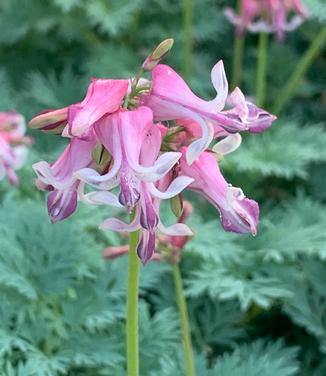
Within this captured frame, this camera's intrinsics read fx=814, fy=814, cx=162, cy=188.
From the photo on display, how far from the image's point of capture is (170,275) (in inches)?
72.8

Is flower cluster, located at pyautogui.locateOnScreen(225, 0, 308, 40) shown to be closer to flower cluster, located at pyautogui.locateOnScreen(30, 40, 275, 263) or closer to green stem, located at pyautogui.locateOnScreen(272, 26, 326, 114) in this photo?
green stem, located at pyautogui.locateOnScreen(272, 26, 326, 114)

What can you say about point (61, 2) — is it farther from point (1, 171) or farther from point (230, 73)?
point (1, 171)

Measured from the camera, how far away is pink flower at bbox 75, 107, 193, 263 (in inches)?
38.5

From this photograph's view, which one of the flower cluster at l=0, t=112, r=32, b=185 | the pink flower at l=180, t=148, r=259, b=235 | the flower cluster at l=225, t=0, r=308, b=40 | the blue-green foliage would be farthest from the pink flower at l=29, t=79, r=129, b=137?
the flower cluster at l=225, t=0, r=308, b=40

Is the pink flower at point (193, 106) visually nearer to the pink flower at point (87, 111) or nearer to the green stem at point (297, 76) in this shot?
the pink flower at point (87, 111)

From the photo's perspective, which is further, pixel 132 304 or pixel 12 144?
pixel 12 144

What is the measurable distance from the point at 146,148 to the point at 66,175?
109 millimetres

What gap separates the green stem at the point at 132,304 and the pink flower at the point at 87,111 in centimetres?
17

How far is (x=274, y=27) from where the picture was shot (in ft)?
7.66

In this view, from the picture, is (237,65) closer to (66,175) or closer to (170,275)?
(170,275)

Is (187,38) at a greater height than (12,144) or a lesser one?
greater

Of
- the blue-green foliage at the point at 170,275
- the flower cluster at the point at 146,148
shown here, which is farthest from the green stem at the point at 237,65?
the flower cluster at the point at 146,148

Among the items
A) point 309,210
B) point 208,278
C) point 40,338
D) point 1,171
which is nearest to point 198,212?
point 309,210

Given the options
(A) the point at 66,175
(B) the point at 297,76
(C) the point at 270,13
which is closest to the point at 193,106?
(A) the point at 66,175
